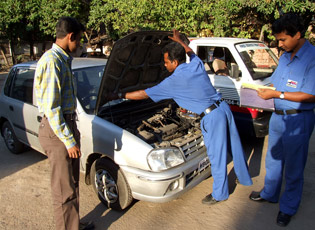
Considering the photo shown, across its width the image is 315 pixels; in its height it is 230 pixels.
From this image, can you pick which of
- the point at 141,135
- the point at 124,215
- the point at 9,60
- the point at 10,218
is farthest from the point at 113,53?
the point at 9,60

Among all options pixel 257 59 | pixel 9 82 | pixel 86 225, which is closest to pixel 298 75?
pixel 86 225

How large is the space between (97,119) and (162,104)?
1.34 meters

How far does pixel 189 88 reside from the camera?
290 cm

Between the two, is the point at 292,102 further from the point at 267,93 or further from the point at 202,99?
the point at 202,99

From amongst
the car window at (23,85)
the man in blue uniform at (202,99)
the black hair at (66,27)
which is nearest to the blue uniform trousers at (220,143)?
the man in blue uniform at (202,99)

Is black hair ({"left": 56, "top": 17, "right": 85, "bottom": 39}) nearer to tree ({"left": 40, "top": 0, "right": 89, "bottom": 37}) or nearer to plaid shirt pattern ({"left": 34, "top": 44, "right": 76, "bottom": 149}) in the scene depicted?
plaid shirt pattern ({"left": 34, "top": 44, "right": 76, "bottom": 149})

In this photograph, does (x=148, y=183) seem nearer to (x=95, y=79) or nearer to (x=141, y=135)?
(x=141, y=135)

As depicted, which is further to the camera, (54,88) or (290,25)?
(290,25)

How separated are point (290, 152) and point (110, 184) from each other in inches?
79.5

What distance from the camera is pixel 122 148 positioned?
9.37ft

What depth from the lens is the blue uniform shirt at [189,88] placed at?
2871 mm

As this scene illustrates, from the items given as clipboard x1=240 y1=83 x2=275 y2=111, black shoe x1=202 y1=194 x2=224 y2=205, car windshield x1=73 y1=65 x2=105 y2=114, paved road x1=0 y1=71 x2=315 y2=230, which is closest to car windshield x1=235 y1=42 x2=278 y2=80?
clipboard x1=240 y1=83 x2=275 y2=111

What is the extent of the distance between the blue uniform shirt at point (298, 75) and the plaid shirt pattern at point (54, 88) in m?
2.14

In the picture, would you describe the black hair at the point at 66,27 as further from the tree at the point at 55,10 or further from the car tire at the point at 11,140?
the tree at the point at 55,10
